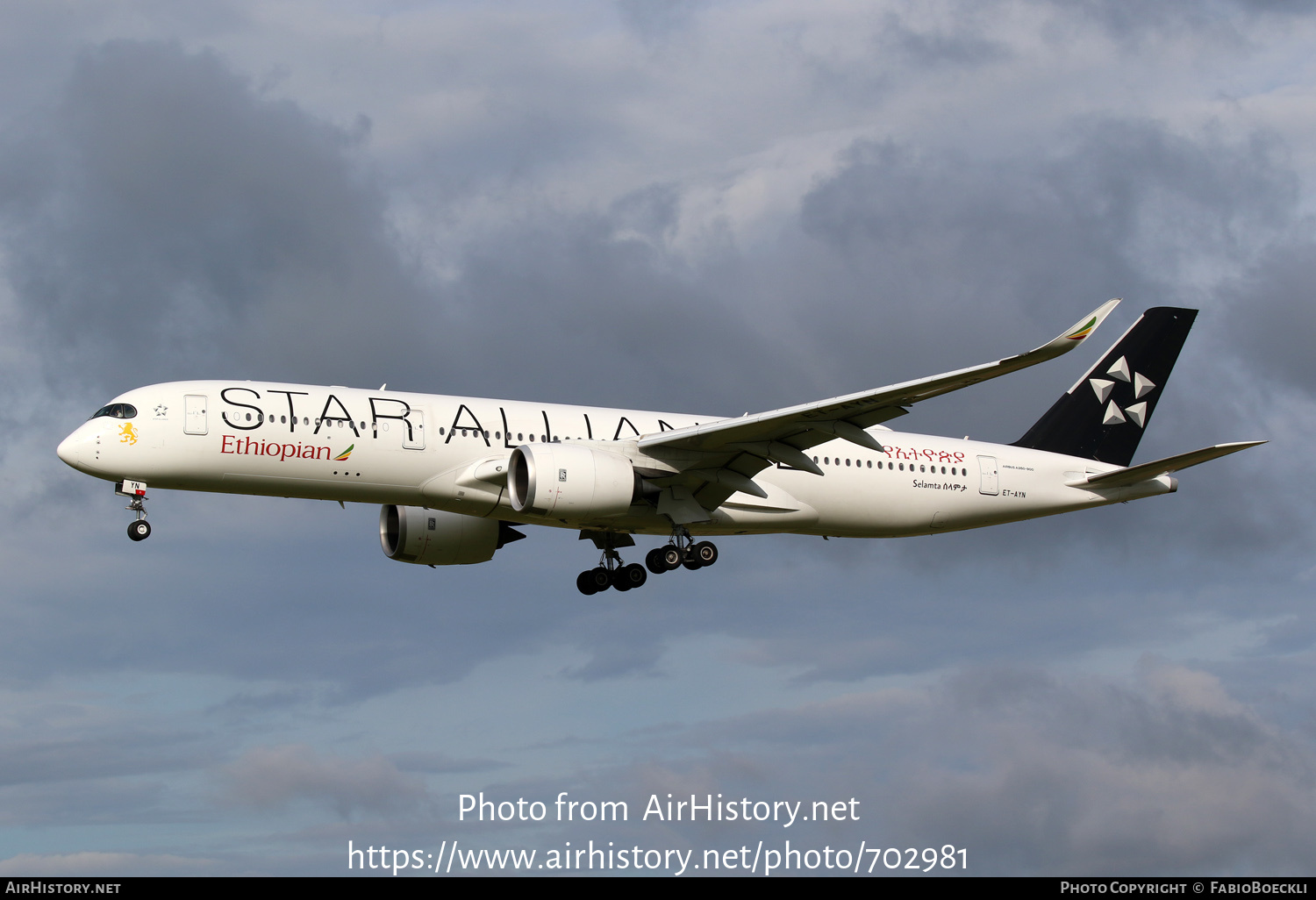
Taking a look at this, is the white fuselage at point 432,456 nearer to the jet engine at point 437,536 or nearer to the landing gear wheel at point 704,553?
the landing gear wheel at point 704,553

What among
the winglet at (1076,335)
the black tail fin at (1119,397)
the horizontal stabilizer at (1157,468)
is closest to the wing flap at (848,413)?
the winglet at (1076,335)

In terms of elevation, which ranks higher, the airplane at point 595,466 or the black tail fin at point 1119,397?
the black tail fin at point 1119,397

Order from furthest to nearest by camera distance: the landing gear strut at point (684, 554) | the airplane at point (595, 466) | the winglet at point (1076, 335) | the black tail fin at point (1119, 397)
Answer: the black tail fin at point (1119, 397), the landing gear strut at point (684, 554), the airplane at point (595, 466), the winglet at point (1076, 335)

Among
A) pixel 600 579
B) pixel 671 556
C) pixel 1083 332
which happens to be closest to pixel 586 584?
pixel 600 579

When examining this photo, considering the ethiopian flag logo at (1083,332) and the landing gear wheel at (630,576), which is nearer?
the ethiopian flag logo at (1083,332)

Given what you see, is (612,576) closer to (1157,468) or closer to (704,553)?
(704,553)

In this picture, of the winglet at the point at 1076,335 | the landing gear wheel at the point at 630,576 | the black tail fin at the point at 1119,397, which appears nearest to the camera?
the winglet at the point at 1076,335

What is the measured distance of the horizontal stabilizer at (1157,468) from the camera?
35100 mm

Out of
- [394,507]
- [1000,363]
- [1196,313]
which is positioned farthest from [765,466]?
[1196,313]

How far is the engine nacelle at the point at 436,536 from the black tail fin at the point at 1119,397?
1645 centimetres

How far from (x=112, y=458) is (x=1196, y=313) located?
33.0 meters

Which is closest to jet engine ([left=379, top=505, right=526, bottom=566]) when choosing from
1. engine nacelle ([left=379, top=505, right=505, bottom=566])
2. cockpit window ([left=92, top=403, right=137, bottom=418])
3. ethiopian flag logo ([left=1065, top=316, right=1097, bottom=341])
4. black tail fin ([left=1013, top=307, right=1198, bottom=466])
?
engine nacelle ([left=379, top=505, right=505, bottom=566])

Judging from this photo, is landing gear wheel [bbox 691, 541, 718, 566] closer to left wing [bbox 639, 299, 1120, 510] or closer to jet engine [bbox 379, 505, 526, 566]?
left wing [bbox 639, 299, 1120, 510]

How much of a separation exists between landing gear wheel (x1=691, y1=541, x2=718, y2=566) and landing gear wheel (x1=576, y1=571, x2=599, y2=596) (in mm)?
4266
